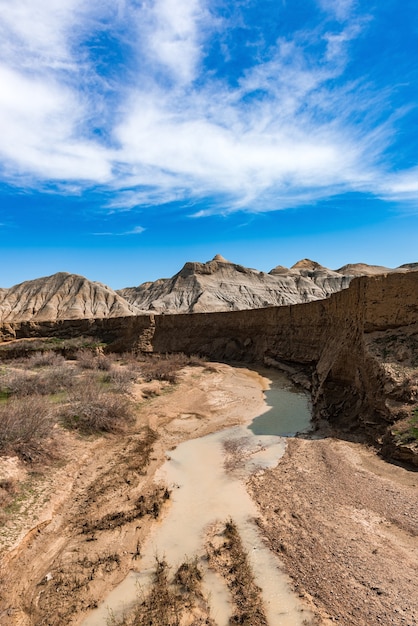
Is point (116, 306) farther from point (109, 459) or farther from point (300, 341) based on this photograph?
point (109, 459)

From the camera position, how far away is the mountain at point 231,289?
59.2 m

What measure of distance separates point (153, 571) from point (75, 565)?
3.80 ft

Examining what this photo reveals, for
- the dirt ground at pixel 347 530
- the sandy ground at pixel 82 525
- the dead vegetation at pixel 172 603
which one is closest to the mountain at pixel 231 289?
the sandy ground at pixel 82 525

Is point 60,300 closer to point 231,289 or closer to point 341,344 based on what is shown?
point 231,289

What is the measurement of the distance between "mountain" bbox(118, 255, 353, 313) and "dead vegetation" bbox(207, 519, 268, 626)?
1962 inches

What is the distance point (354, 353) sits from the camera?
1158 centimetres

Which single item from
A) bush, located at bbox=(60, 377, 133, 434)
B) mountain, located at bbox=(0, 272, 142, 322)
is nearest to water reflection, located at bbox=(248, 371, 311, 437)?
bush, located at bbox=(60, 377, 133, 434)

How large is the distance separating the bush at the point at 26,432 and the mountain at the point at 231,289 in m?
46.7

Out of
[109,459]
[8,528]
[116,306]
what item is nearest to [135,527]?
[8,528]

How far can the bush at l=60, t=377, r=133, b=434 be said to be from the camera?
9.99 meters

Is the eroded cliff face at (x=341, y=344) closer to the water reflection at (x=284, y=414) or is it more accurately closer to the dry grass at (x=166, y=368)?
the water reflection at (x=284, y=414)

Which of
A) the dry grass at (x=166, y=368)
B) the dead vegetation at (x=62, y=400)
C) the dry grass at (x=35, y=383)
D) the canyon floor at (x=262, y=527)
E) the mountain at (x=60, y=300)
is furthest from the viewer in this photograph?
the mountain at (x=60, y=300)

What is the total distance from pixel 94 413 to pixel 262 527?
623 cm

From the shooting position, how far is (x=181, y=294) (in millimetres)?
62812
